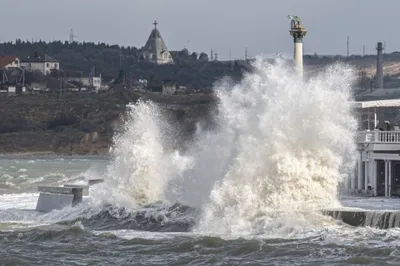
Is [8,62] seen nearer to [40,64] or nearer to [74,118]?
[40,64]

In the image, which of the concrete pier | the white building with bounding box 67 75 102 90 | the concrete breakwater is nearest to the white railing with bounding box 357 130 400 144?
the concrete breakwater

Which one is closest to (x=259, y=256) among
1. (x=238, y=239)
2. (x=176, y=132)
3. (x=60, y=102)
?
(x=238, y=239)

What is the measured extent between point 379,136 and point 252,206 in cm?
556

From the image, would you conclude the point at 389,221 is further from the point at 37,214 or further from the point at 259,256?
the point at 37,214

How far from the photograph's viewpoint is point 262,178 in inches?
1178

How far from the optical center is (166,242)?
93.5 feet

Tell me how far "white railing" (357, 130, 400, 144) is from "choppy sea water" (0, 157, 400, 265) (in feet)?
8.46

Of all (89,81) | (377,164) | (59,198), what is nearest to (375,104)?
(377,164)

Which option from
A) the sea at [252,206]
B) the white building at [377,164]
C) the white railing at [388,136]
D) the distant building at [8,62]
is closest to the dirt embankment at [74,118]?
the distant building at [8,62]

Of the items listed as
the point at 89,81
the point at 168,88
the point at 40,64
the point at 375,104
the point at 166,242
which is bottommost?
the point at 166,242

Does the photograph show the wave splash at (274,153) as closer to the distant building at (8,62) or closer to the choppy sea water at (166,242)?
the choppy sea water at (166,242)

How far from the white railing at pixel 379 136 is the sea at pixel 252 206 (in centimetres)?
126

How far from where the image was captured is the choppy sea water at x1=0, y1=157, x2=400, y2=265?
1009 inches

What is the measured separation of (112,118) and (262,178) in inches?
3508
